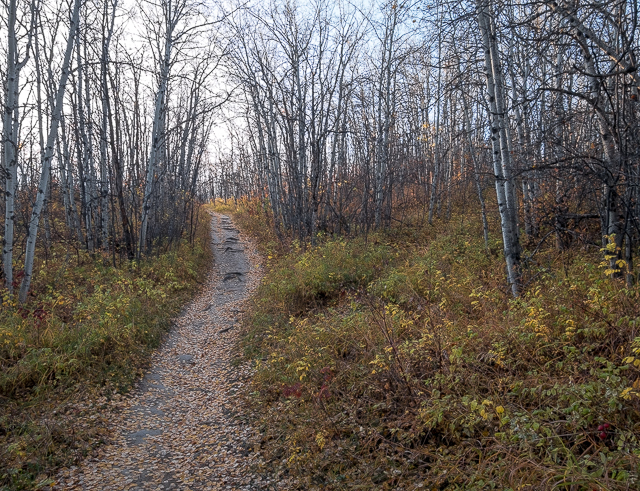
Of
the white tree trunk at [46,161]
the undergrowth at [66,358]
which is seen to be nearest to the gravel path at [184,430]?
the undergrowth at [66,358]

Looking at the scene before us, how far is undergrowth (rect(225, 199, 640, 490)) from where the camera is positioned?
283 cm

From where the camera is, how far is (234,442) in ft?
13.9

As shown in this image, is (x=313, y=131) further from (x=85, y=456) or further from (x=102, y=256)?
(x=85, y=456)

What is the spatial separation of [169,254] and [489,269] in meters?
9.41

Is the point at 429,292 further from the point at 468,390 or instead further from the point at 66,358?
the point at 66,358

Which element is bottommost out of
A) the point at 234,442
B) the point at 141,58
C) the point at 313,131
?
the point at 234,442

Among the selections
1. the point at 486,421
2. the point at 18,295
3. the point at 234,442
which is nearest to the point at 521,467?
the point at 486,421

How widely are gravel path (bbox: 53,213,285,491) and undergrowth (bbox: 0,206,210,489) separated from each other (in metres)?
0.23

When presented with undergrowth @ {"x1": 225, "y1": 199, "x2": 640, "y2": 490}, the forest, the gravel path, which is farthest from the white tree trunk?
undergrowth @ {"x1": 225, "y1": 199, "x2": 640, "y2": 490}

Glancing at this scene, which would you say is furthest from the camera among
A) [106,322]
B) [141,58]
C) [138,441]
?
[141,58]

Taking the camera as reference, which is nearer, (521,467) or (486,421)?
(521,467)

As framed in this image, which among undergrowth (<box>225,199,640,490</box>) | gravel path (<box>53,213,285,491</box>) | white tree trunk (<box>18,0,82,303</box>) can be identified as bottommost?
gravel path (<box>53,213,285,491</box>)

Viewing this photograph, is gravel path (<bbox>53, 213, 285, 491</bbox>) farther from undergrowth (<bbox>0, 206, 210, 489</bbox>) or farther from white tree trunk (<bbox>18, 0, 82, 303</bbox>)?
white tree trunk (<bbox>18, 0, 82, 303</bbox>)

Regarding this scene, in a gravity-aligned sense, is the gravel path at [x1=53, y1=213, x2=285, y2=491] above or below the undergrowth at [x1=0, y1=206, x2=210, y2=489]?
below
